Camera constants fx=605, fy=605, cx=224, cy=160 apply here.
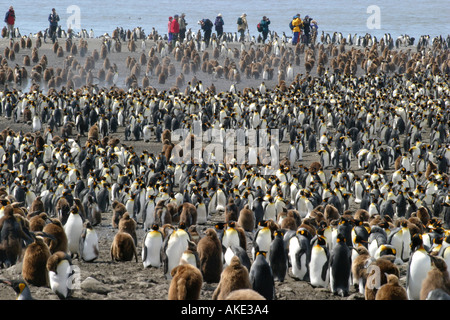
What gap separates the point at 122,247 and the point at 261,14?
68.8m

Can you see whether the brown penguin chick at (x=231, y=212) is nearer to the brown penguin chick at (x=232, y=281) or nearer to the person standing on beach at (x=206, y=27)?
the brown penguin chick at (x=232, y=281)

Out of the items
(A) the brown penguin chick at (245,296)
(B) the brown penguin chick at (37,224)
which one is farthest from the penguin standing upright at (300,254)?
(B) the brown penguin chick at (37,224)

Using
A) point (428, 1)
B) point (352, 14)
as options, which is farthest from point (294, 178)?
point (428, 1)

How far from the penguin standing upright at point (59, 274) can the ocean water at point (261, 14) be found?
154 ft

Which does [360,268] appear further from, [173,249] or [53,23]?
[53,23]

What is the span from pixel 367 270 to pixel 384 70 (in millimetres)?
22161

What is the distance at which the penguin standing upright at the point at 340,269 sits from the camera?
7582 millimetres

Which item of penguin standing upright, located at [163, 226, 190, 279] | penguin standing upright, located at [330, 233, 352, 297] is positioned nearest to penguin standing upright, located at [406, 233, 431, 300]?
penguin standing upright, located at [330, 233, 352, 297]

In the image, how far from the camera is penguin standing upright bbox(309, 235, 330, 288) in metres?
7.85

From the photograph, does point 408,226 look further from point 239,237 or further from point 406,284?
point 239,237

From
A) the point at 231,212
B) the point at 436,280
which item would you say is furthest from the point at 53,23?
the point at 436,280

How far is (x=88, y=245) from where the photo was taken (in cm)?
862

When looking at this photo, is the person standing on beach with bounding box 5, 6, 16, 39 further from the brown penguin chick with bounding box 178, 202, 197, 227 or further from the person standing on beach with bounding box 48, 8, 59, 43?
the brown penguin chick with bounding box 178, 202, 197, 227

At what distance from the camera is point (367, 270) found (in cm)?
718
